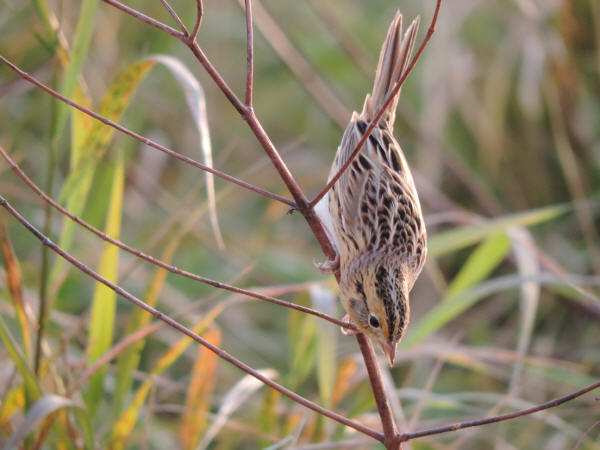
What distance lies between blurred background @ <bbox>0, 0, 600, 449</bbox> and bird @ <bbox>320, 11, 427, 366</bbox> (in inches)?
8.2

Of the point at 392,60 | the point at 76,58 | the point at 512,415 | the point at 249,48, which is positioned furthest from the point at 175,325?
the point at 392,60

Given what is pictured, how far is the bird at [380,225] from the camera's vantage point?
2365 mm

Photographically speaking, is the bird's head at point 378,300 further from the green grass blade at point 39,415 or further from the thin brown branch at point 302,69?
the thin brown branch at point 302,69

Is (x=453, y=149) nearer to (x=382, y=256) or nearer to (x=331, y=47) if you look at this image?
(x=331, y=47)

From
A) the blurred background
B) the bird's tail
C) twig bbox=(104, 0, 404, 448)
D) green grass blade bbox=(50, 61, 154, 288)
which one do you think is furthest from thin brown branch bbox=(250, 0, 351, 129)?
twig bbox=(104, 0, 404, 448)

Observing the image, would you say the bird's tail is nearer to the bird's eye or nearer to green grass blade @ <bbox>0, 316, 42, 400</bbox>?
the bird's eye

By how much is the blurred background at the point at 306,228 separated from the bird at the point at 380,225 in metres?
0.21

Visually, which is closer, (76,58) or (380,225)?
(76,58)

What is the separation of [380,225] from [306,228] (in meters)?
2.67

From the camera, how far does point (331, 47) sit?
5.96 m

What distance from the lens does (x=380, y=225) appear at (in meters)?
2.76

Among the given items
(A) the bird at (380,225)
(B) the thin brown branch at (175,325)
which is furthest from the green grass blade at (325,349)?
(B) the thin brown branch at (175,325)

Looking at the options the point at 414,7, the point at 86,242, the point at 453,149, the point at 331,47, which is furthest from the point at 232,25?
the point at 86,242

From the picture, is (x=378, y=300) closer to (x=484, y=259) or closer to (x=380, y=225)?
(x=380, y=225)
